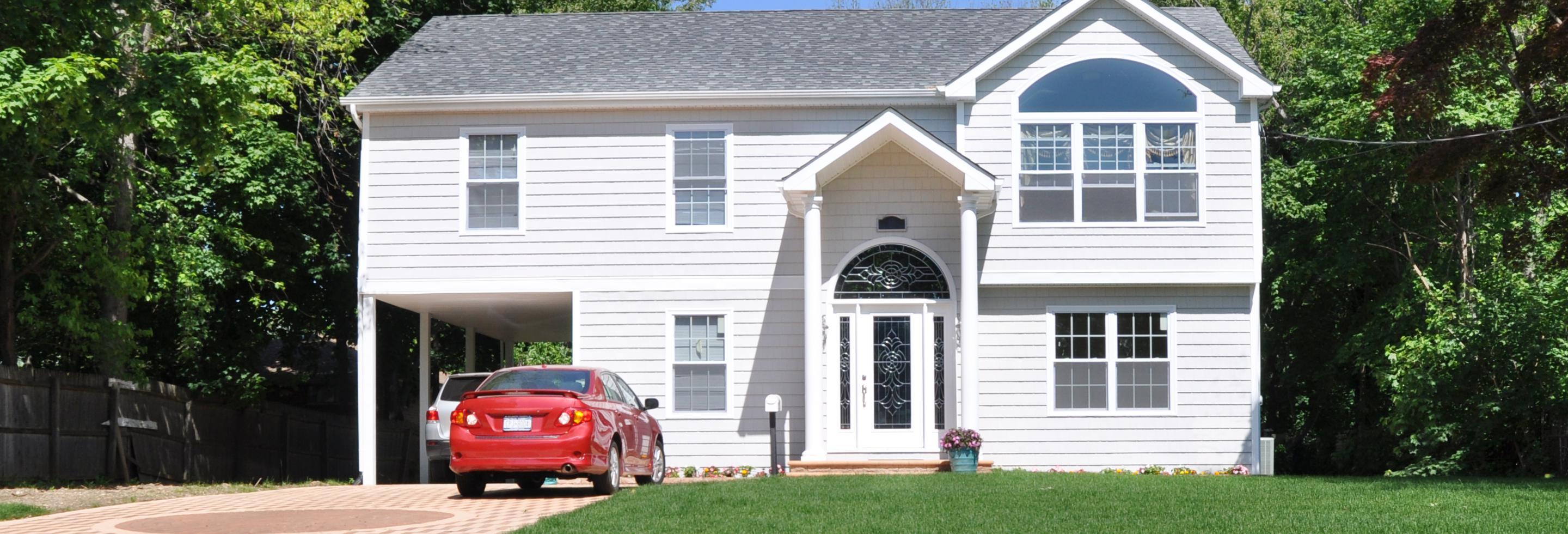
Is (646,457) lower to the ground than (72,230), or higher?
lower

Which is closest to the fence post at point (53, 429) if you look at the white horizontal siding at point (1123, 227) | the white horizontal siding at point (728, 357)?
the white horizontal siding at point (728, 357)

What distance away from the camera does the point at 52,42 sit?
18.4 m

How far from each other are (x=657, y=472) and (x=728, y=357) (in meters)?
3.82

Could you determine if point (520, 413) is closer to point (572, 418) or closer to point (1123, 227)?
point (572, 418)

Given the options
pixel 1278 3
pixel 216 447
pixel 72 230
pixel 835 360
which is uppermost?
pixel 1278 3

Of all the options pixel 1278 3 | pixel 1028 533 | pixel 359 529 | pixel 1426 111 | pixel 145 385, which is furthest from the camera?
pixel 1278 3

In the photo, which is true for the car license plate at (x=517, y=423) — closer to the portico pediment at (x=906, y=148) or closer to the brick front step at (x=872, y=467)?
the brick front step at (x=872, y=467)

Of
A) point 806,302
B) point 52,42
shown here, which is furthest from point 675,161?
point 52,42

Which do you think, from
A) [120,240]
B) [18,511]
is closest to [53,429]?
[120,240]

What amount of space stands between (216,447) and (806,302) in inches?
441

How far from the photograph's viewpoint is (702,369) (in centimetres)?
2153

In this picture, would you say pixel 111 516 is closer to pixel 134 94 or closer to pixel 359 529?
pixel 359 529

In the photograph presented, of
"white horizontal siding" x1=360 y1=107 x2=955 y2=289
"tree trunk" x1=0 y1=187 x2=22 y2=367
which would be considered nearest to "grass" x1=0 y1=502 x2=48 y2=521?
"tree trunk" x1=0 y1=187 x2=22 y2=367

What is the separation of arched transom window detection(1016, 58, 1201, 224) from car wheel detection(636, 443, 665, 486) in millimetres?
6106
